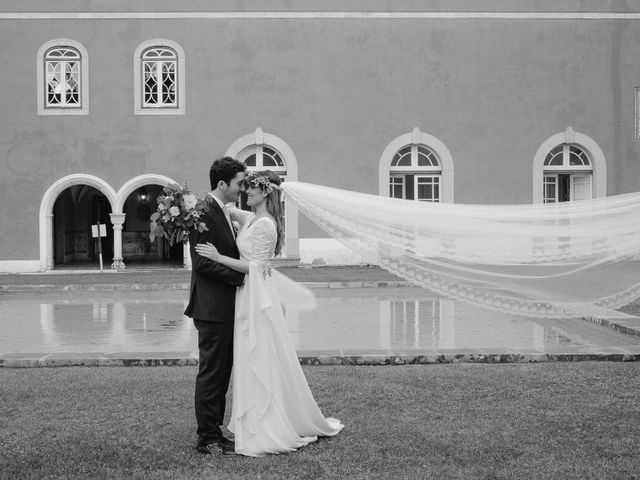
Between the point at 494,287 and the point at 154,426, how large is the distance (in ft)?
9.39

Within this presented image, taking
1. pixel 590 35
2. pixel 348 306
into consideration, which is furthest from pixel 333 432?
pixel 590 35

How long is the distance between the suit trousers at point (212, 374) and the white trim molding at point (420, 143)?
17826 mm

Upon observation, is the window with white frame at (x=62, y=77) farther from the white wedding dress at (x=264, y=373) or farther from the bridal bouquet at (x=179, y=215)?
the white wedding dress at (x=264, y=373)

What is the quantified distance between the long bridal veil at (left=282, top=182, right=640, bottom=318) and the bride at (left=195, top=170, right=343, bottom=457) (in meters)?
0.63

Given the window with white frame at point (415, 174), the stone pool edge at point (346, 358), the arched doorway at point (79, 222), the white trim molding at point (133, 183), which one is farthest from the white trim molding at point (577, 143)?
the stone pool edge at point (346, 358)

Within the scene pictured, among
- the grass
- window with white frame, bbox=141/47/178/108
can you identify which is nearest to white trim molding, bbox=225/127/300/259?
window with white frame, bbox=141/47/178/108

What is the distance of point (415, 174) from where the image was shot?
2352cm

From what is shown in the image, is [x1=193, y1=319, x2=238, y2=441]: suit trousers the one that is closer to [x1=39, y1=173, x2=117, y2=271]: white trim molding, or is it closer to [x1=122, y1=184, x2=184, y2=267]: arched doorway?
[x1=39, y1=173, x2=117, y2=271]: white trim molding

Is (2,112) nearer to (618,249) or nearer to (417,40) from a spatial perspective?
(417,40)

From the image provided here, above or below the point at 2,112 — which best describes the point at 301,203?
below

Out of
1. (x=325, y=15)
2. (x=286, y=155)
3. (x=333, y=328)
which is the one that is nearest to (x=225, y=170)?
(x=333, y=328)

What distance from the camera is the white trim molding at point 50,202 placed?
2236 centimetres

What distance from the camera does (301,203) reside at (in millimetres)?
6094

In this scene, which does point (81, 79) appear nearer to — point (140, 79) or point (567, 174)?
point (140, 79)
